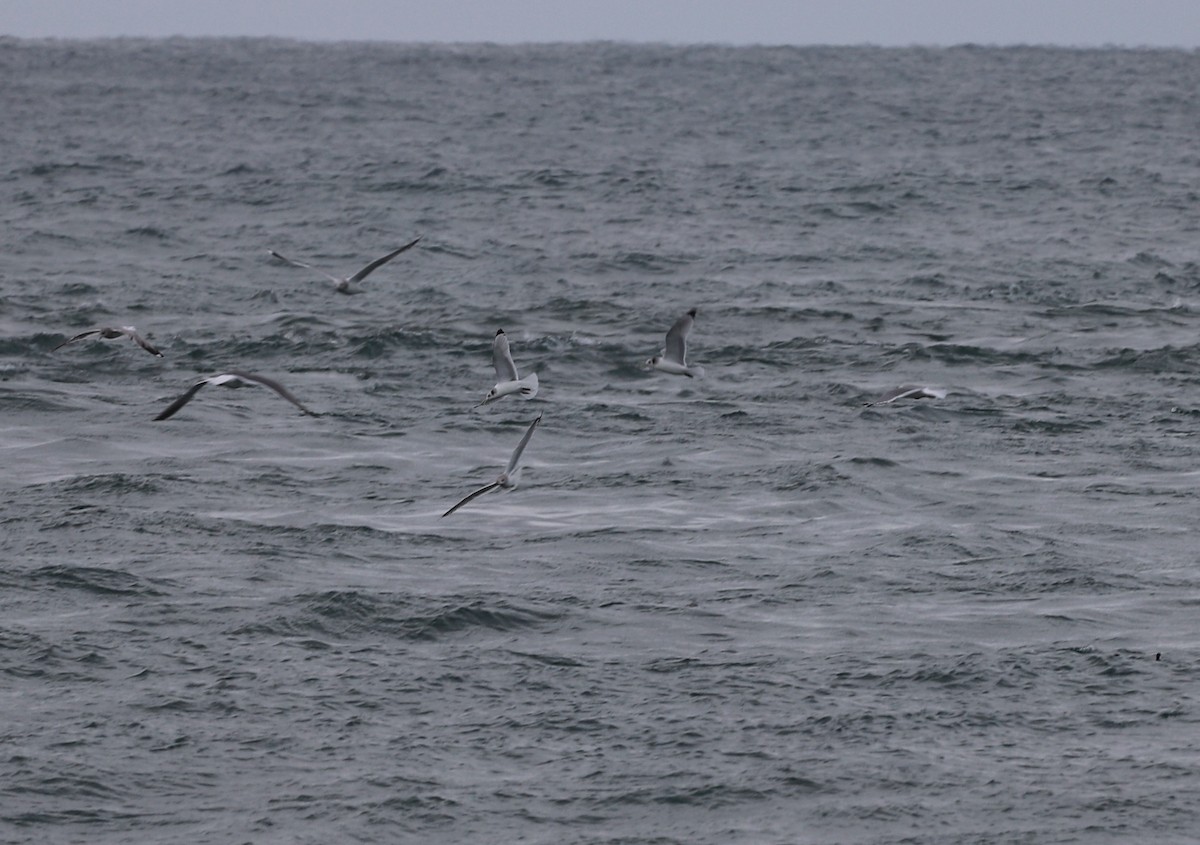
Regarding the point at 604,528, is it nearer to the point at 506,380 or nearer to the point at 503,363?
the point at 506,380

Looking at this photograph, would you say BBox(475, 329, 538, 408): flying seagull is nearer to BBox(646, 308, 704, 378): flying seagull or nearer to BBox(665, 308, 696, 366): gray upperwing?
BBox(646, 308, 704, 378): flying seagull

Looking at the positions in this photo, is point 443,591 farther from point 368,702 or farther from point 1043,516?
point 1043,516

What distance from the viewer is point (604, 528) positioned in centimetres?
1858

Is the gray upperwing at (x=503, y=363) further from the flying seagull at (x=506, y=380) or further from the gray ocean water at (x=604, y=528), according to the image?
the gray ocean water at (x=604, y=528)

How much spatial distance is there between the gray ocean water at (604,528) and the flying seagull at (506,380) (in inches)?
63.5

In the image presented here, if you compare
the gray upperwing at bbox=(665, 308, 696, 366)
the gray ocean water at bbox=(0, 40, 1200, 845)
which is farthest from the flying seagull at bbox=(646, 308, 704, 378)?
the gray ocean water at bbox=(0, 40, 1200, 845)

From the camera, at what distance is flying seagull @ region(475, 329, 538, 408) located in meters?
16.7

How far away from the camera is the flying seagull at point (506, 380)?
16656 mm

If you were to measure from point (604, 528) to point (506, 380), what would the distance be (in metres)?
1.94

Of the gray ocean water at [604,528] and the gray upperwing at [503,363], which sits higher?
the gray upperwing at [503,363]

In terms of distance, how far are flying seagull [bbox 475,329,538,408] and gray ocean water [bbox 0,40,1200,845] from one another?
1614 mm

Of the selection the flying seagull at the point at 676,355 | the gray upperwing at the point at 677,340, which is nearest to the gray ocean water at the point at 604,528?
the flying seagull at the point at 676,355

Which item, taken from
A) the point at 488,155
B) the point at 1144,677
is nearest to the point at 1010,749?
the point at 1144,677

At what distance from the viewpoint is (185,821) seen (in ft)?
40.9
